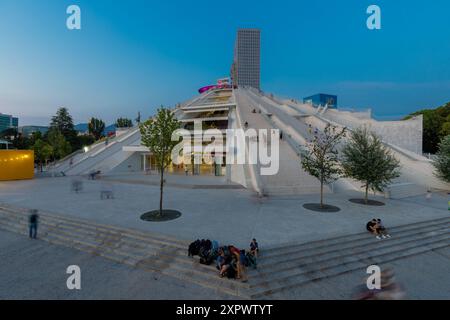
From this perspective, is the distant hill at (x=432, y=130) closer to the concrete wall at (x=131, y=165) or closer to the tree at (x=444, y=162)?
the tree at (x=444, y=162)

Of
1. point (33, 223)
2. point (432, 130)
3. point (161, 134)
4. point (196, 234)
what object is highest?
point (432, 130)

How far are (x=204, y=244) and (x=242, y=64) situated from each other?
212 meters

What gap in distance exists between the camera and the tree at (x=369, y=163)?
589 inches

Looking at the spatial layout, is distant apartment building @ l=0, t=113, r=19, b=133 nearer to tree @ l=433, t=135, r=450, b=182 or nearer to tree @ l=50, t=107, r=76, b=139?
tree @ l=50, t=107, r=76, b=139

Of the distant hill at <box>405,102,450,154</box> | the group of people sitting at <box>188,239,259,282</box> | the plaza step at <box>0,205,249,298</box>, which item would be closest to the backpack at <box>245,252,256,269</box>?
the group of people sitting at <box>188,239,259,282</box>

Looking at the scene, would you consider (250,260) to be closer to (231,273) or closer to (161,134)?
(231,273)

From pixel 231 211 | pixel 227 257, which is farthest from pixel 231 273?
pixel 231 211

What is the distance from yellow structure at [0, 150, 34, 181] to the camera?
23.0 meters

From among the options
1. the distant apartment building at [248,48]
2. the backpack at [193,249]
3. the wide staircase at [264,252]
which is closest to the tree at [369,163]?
the wide staircase at [264,252]

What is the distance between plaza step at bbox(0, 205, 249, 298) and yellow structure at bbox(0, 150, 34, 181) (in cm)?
1576

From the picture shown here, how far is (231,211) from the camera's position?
12742 mm

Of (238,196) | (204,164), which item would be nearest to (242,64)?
(204,164)

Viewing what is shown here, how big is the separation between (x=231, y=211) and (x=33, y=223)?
945 centimetres
